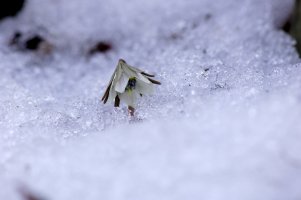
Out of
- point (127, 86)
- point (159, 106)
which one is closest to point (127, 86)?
point (127, 86)

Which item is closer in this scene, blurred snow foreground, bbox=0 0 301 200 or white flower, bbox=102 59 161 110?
blurred snow foreground, bbox=0 0 301 200

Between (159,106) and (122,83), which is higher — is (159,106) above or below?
below

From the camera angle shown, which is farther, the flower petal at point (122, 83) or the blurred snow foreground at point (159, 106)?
the flower petal at point (122, 83)

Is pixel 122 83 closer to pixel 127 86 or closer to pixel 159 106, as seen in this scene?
pixel 127 86

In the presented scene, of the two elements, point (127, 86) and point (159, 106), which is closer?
point (159, 106)

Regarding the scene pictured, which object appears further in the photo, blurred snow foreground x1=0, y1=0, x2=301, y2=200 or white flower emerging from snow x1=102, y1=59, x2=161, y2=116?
white flower emerging from snow x1=102, y1=59, x2=161, y2=116

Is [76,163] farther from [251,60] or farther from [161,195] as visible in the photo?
[251,60]
